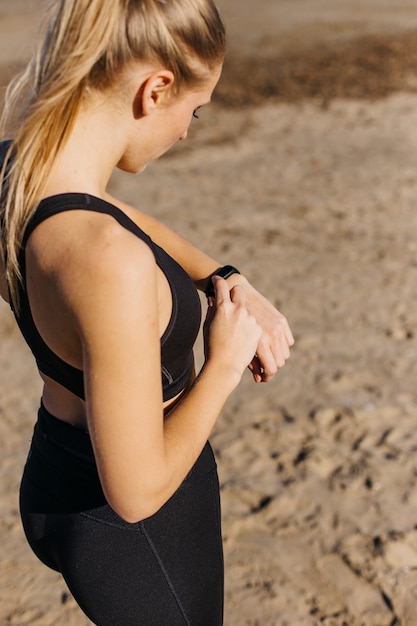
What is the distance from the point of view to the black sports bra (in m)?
1.40

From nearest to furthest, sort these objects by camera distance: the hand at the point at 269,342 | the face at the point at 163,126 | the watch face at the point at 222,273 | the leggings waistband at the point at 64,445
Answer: the face at the point at 163,126
the leggings waistband at the point at 64,445
the hand at the point at 269,342
the watch face at the point at 222,273

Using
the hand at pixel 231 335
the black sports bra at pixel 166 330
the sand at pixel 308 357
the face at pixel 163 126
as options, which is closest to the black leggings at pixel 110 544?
the black sports bra at pixel 166 330

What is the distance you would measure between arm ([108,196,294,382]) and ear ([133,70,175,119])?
274 millimetres

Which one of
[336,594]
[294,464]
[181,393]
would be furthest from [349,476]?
[181,393]

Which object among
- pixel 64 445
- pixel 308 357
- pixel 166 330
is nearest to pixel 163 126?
pixel 166 330

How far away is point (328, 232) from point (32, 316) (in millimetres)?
5240

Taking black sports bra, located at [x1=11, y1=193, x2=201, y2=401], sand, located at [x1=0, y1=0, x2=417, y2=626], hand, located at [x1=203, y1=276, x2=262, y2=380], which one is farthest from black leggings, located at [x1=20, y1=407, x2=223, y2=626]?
sand, located at [x1=0, y1=0, x2=417, y2=626]

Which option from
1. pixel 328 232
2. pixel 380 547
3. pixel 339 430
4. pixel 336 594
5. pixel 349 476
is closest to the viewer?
pixel 336 594

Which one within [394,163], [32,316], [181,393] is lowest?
[394,163]

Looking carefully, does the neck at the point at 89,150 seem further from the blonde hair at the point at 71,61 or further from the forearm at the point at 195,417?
the forearm at the point at 195,417

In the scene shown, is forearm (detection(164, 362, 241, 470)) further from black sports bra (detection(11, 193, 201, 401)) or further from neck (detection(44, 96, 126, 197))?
neck (detection(44, 96, 126, 197))

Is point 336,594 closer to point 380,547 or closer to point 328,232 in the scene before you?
point 380,547

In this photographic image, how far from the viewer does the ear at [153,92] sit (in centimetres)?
146

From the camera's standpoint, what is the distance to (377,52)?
11898mm
